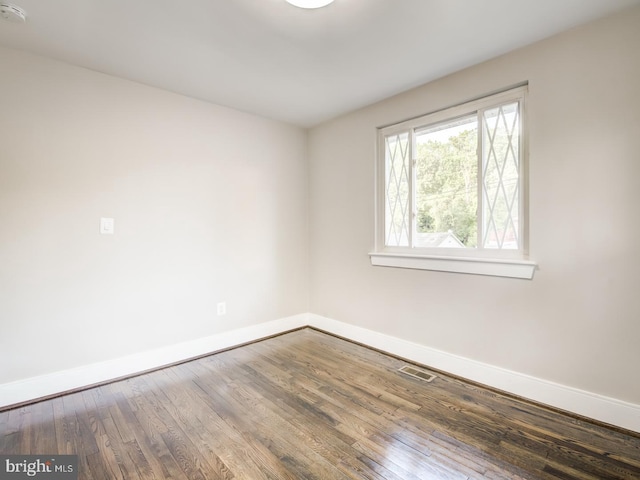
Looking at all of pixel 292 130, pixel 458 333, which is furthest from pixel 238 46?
pixel 458 333

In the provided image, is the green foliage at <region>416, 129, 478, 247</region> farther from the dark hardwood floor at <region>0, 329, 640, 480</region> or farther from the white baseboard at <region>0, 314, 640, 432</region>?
the dark hardwood floor at <region>0, 329, 640, 480</region>

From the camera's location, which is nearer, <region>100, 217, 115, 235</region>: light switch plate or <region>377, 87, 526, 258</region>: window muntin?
<region>377, 87, 526, 258</region>: window muntin

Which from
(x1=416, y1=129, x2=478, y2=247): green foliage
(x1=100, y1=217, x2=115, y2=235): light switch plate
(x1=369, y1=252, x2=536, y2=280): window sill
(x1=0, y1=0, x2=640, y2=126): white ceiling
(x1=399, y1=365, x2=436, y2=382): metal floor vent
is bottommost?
(x1=399, y1=365, x2=436, y2=382): metal floor vent

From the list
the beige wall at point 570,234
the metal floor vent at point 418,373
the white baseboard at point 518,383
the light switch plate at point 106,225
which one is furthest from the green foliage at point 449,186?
the light switch plate at point 106,225

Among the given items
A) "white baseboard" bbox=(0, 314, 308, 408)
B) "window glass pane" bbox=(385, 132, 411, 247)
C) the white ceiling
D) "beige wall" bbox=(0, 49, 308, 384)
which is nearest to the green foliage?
"window glass pane" bbox=(385, 132, 411, 247)

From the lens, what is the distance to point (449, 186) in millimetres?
2713

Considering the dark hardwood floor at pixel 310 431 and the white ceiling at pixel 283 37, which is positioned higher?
the white ceiling at pixel 283 37

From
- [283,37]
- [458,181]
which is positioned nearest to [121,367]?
[283,37]

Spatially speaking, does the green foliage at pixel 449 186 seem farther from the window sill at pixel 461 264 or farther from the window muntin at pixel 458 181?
the window sill at pixel 461 264

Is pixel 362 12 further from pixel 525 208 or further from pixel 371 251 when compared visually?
pixel 371 251

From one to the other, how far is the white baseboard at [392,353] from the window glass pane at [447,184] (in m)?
0.99

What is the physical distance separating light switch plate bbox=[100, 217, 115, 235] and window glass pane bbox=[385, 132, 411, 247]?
247cm

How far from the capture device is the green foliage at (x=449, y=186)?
8.45 feet

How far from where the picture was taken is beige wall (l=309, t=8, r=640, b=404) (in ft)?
6.15
